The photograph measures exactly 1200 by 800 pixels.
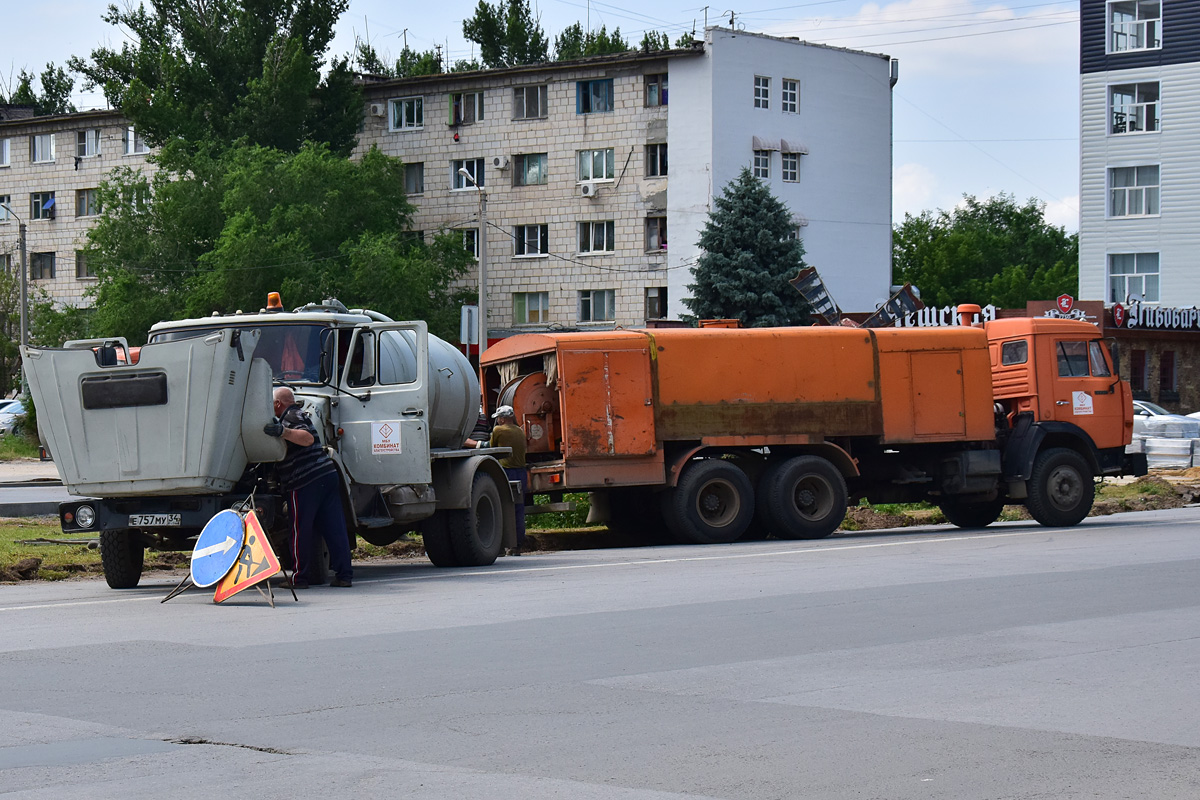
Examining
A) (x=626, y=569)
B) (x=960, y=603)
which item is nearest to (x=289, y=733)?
(x=960, y=603)

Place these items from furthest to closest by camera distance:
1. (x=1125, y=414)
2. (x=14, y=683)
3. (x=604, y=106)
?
(x=604, y=106), (x=1125, y=414), (x=14, y=683)

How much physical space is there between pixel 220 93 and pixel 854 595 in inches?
2259

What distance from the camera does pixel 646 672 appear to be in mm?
8617

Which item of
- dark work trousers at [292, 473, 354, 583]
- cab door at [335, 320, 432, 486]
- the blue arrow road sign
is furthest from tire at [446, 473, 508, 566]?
the blue arrow road sign

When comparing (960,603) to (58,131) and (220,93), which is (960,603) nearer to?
(220,93)

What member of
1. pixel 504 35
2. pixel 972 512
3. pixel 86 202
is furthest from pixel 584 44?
pixel 972 512

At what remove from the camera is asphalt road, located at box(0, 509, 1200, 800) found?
6.16m

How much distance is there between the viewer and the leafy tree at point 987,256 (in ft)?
311

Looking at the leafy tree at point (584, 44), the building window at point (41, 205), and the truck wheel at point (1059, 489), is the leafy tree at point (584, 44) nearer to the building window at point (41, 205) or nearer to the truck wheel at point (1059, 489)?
Answer: the building window at point (41, 205)

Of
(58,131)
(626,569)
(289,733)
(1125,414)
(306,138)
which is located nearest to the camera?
(289,733)

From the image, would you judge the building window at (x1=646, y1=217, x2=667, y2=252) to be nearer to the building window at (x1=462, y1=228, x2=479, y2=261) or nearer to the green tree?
the green tree

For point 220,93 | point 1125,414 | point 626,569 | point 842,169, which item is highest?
point 220,93

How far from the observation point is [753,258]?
5119 cm

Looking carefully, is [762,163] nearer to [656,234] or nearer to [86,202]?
[656,234]
